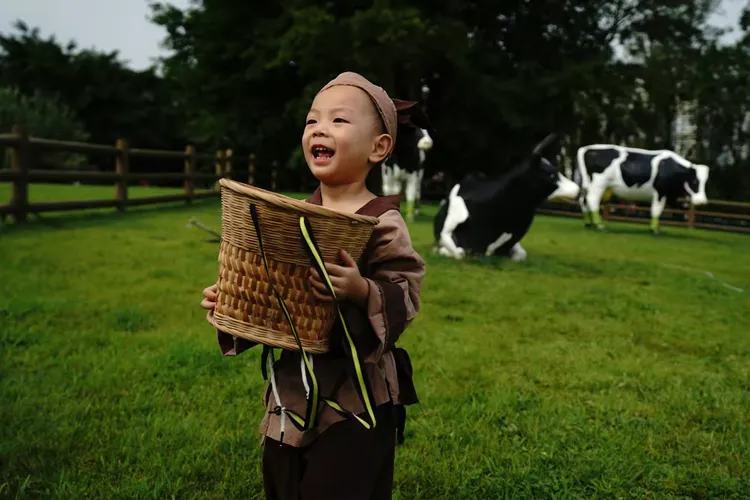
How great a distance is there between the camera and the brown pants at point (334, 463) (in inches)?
53.9

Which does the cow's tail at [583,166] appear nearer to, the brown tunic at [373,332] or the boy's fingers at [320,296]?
the brown tunic at [373,332]

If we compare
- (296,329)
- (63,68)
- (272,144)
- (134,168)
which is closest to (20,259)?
(296,329)

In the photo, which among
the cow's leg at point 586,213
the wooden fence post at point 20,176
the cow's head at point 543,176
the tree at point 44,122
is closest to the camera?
the cow's head at point 543,176

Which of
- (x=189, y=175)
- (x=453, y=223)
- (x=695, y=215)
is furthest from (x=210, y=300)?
(x=695, y=215)

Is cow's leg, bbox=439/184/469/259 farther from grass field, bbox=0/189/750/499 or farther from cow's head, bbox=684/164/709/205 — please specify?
cow's head, bbox=684/164/709/205

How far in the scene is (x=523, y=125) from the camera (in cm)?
1611

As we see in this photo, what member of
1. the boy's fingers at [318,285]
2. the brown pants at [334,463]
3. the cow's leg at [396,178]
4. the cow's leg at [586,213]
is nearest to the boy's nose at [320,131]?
the boy's fingers at [318,285]

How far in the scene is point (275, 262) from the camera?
4.14ft

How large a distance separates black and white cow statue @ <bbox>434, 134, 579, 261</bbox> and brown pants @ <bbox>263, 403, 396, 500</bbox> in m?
5.03

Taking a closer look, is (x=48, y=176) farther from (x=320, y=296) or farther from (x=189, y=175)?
(x=320, y=296)

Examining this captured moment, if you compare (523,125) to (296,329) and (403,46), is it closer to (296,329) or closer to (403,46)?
(403,46)

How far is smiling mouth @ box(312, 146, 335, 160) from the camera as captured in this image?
4.69ft

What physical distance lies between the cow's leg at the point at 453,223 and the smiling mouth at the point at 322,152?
5.18 m

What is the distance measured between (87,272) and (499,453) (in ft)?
12.8
